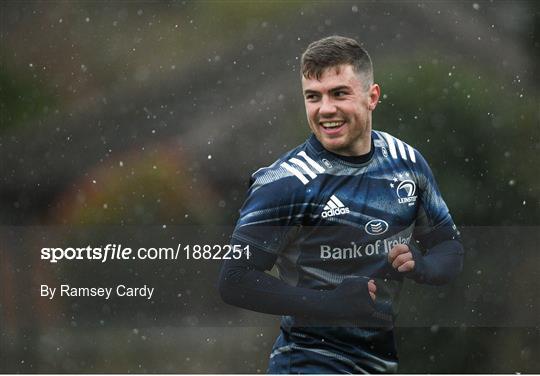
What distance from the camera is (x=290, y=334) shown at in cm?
345

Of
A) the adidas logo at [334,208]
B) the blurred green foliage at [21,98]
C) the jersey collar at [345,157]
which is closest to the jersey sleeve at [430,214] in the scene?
the jersey collar at [345,157]

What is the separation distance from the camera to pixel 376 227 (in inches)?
134

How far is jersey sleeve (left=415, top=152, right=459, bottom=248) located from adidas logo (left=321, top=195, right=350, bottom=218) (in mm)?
362

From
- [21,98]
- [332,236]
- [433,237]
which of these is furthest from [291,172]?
[21,98]

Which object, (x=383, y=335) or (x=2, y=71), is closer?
(x=383, y=335)

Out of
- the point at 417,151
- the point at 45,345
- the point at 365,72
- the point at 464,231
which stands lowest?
the point at 45,345

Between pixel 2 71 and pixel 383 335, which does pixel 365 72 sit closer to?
pixel 383 335

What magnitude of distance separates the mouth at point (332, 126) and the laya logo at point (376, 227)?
16.2 inches

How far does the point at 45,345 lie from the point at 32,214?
2.05ft

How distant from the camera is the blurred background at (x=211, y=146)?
373 cm

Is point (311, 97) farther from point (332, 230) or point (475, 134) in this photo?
point (475, 134)

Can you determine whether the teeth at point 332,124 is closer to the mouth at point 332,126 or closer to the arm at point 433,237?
the mouth at point 332,126

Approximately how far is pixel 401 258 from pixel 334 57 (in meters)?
0.89

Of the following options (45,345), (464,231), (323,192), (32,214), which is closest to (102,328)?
(45,345)
